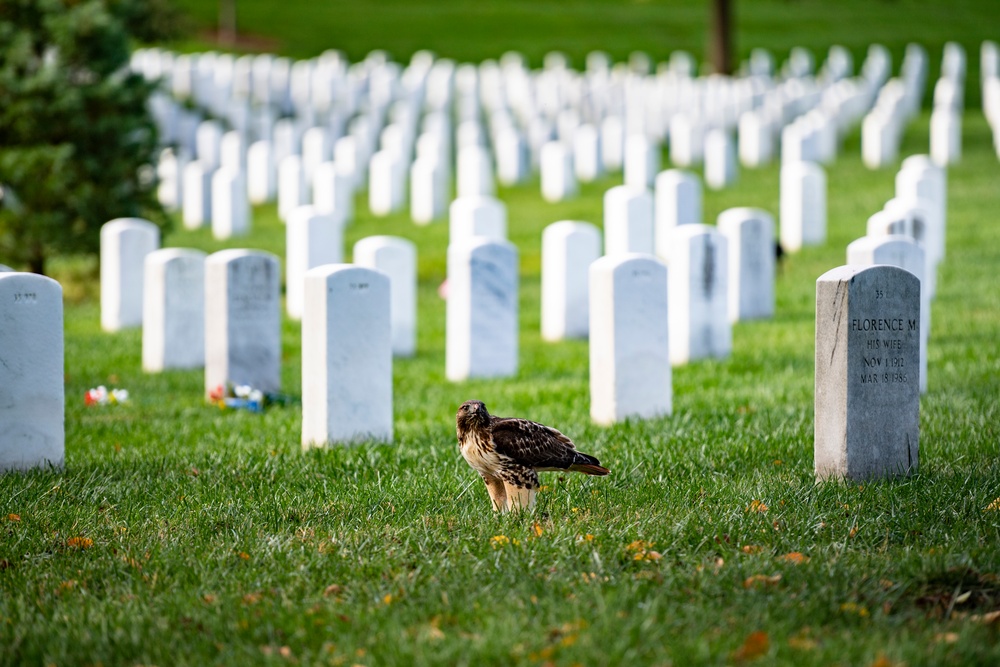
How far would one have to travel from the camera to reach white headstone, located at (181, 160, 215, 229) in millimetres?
22547

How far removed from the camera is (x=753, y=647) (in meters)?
4.07

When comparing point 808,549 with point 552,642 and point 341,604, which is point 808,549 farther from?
point 341,604

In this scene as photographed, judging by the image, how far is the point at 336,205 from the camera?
20578 mm

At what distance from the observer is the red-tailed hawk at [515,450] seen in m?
5.52

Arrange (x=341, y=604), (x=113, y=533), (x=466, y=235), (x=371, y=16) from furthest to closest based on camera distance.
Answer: (x=371, y=16) < (x=466, y=235) < (x=113, y=533) < (x=341, y=604)

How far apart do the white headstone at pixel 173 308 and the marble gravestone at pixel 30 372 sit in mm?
3943

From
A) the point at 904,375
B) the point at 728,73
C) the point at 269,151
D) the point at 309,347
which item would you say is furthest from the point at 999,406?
the point at 728,73

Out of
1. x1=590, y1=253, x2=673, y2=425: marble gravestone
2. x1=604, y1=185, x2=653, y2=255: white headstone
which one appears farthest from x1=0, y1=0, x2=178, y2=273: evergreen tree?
x1=590, y1=253, x2=673, y2=425: marble gravestone

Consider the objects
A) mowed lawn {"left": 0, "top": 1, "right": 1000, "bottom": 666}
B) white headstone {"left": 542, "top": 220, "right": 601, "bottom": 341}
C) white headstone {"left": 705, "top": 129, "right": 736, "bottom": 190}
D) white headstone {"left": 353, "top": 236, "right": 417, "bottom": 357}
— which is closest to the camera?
mowed lawn {"left": 0, "top": 1, "right": 1000, "bottom": 666}

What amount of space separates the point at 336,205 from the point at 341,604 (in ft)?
53.5

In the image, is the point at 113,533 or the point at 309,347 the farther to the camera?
the point at 309,347

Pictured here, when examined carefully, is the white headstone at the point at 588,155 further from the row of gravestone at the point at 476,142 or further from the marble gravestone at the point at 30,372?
the marble gravestone at the point at 30,372

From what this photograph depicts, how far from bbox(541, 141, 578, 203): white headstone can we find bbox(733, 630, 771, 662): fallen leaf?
19319 millimetres

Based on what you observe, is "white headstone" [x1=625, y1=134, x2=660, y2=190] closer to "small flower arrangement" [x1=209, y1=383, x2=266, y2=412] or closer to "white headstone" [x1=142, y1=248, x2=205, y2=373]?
"white headstone" [x1=142, y1=248, x2=205, y2=373]
